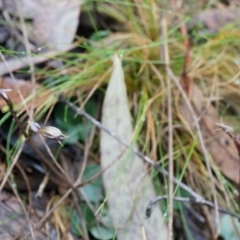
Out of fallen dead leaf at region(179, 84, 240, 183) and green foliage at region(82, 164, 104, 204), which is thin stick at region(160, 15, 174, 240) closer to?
fallen dead leaf at region(179, 84, 240, 183)

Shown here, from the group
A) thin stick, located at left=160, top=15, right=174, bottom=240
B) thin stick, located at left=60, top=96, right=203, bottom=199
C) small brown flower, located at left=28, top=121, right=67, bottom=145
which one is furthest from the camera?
thin stick, located at left=60, top=96, right=203, bottom=199

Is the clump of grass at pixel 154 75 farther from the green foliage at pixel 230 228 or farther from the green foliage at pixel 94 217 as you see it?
the green foliage at pixel 94 217

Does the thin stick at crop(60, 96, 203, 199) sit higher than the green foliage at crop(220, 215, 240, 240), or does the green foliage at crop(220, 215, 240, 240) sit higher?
the thin stick at crop(60, 96, 203, 199)

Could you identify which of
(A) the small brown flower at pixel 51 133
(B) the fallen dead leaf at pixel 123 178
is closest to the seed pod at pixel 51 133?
(A) the small brown flower at pixel 51 133

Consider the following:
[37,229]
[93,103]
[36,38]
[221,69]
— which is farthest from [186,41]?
[37,229]

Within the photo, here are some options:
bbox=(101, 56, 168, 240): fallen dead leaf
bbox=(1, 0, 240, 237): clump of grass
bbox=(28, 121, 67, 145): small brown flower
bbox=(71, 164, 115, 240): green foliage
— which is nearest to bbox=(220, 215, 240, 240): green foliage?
bbox=(1, 0, 240, 237): clump of grass

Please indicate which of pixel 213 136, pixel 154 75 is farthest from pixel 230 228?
pixel 154 75

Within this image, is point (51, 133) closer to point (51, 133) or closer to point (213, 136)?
point (51, 133)

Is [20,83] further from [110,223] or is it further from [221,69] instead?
[221,69]
